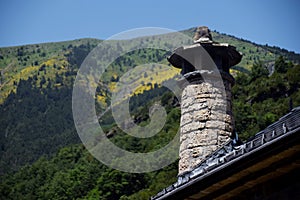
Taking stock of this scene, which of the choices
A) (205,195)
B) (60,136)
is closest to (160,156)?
(205,195)

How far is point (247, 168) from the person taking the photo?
604cm

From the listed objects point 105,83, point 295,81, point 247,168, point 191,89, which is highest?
point 105,83

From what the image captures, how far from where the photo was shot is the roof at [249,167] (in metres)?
5.66

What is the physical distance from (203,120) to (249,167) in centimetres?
545

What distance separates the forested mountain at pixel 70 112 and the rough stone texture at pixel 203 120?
1.18m

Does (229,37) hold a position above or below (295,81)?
above

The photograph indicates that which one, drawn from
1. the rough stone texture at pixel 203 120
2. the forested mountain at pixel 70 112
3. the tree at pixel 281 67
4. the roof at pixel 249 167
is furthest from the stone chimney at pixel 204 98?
the tree at pixel 281 67

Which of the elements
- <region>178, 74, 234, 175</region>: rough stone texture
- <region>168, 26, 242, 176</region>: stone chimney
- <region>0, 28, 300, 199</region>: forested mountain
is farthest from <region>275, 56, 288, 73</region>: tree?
<region>178, 74, 234, 175</region>: rough stone texture

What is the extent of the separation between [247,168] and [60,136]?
88.2m

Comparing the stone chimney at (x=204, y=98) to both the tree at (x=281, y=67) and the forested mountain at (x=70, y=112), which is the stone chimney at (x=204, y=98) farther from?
the tree at (x=281, y=67)

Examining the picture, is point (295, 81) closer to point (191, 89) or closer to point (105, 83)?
point (191, 89)

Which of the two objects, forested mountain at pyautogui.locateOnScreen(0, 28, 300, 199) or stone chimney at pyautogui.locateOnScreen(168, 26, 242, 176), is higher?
forested mountain at pyautogui.locateOnScreen(0, 28, 300, 199)

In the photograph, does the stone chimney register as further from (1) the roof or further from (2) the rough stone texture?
(1) the roof

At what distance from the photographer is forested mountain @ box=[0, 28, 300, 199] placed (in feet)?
165
